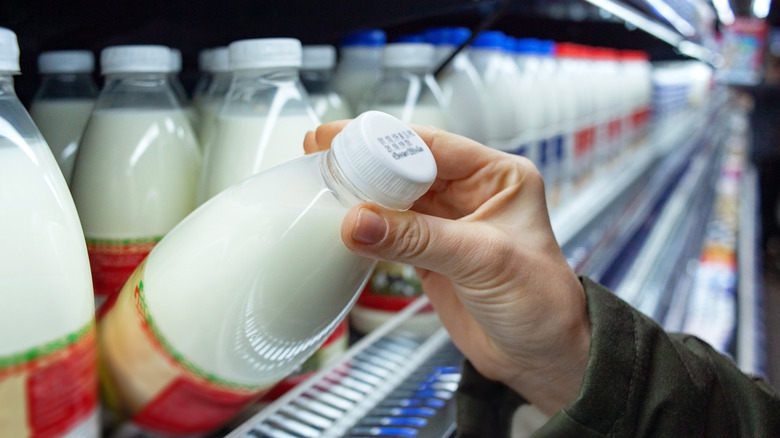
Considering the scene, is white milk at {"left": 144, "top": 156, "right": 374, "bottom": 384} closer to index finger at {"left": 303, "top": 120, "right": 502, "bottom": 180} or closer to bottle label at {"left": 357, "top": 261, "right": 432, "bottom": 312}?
index finger at {"left": 303, "top": 120, "right": 502, "bottom": 180}

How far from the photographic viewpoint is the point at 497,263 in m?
0.62

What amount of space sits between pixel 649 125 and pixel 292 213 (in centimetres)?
301

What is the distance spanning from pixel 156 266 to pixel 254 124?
0.23m

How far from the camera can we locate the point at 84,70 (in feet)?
2.39

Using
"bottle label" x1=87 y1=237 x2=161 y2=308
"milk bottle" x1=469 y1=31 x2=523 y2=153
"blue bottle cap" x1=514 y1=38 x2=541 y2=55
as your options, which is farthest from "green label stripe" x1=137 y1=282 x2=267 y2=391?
"blue bottle cap" x1=514 y1=38 x2=541 y2=55

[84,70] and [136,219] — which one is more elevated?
[84,70]

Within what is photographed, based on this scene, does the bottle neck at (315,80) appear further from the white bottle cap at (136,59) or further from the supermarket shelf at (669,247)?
the supermarket shelf at (669,247)

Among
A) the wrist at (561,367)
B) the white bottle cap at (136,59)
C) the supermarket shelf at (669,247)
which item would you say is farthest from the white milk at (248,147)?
the supermarket shelf at (669,247)

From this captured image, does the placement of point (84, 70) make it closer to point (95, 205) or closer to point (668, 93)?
point (95, 205)

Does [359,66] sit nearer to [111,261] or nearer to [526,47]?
[111,261]

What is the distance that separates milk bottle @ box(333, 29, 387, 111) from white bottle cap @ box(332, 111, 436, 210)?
0.58 metres

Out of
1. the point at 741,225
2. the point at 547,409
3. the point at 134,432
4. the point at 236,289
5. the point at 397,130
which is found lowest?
the point at 741,225

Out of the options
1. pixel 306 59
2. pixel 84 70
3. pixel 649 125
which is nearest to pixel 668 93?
pixel 649 125

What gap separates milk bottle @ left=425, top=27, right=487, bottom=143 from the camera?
1205mm
